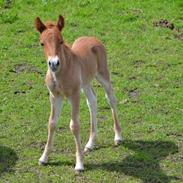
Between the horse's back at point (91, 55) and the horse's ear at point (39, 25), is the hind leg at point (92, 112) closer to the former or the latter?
the horse's back at point (91, 55)

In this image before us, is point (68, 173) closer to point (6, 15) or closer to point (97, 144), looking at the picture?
point (97, 144)

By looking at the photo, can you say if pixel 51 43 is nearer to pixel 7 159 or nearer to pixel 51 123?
pixel 51 123

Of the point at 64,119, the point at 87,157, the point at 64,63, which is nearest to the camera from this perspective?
the point at 64,63

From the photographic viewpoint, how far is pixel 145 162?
7.89m

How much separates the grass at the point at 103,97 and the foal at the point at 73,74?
29 centimetres

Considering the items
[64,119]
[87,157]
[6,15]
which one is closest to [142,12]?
[6,15]

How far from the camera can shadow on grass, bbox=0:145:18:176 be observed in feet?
25.5

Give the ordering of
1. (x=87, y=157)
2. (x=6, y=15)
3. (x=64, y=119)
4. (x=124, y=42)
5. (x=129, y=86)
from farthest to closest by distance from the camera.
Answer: (x=6, y=15), (x=124, y=42), (x=129, y=86), (x=64, y=119), (x=87, y=157)

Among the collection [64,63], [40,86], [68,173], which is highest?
[64,63]

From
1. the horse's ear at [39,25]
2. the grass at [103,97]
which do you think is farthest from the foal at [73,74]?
the grass at [103,97]

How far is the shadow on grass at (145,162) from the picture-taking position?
755cm

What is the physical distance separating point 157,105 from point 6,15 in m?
5.09

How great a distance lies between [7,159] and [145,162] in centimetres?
176

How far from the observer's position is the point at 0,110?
941cm
